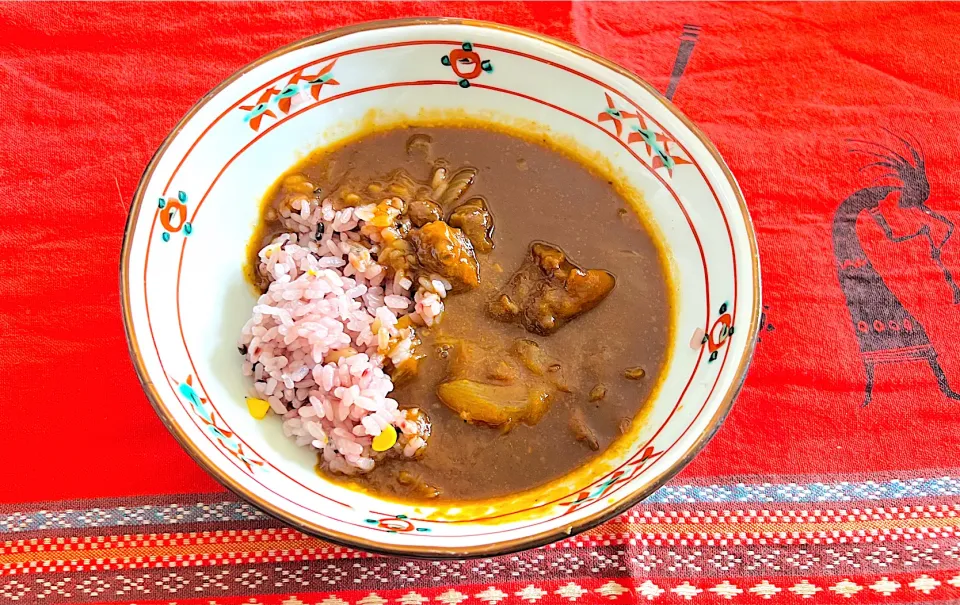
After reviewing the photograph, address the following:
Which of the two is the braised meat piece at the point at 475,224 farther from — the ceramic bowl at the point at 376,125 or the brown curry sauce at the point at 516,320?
the ceramic bowl at the point at 376,125

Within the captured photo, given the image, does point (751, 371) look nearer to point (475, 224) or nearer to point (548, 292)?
point (548, 292)

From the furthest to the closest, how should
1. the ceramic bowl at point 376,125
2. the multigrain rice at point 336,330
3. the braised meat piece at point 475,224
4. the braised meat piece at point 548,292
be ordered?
1. the braised meat piece at point 475,224
2. the braised meat piece at point 548,292
3. the multigrain rice at point 336,330
4. the ceramic bowl at point 376,125

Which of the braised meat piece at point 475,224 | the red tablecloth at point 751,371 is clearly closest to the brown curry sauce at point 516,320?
the braised meat piece at point 475,224

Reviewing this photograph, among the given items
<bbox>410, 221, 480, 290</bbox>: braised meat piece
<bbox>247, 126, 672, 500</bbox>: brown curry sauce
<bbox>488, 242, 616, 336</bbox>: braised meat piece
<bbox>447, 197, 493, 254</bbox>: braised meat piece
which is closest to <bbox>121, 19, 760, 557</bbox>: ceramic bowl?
<bbox>247, 126, 672, 500</bbox>: brown curry sauce

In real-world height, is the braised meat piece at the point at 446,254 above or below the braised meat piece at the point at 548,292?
above

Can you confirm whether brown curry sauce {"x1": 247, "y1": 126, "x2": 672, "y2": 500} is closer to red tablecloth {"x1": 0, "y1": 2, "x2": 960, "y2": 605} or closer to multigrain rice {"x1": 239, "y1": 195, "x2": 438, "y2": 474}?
multigrain rice {"x1": 239, "y1": 195, "x2": 438, "y2": 474}

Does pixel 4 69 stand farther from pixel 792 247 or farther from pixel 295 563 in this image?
pixel 792 247

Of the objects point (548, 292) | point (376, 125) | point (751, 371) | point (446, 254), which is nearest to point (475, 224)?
point (446, 254)
